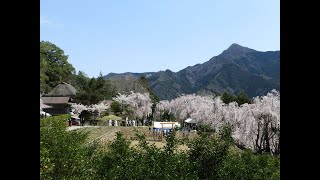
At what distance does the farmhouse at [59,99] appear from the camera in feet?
95.8

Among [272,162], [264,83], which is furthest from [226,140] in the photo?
[264,83]

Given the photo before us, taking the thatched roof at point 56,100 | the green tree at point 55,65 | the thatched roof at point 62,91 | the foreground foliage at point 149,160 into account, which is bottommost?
the foreground foliage at point 149,160

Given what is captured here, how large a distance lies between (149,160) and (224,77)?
6651cm

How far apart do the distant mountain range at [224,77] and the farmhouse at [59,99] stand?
24.8 metres

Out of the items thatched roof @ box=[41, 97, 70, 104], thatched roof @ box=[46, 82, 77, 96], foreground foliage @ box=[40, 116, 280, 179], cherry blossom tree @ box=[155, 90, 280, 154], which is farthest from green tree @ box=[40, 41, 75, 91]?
foreground foliage @ box=[40, 116, 280, 179]

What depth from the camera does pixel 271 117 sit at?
623 inches

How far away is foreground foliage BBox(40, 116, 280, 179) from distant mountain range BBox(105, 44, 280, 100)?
150ft

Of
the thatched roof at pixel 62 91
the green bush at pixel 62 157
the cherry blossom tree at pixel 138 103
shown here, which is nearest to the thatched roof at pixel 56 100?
the thatched roof at pixel 62 91

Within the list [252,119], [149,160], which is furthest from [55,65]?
[149,160]

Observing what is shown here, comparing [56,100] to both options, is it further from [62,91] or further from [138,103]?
[138,103]

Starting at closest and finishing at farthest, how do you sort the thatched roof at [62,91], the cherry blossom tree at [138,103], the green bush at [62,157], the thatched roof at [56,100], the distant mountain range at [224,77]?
the green bush at [62,157] < the cherry blossom tree at [138,103] < the thatched roof at [56,100] < the thatched roof at [62,91] < the distant mountain range at [224,77]

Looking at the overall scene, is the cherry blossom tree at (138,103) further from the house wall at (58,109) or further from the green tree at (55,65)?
the green tree at (55,65)

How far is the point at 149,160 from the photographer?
6.80 m
